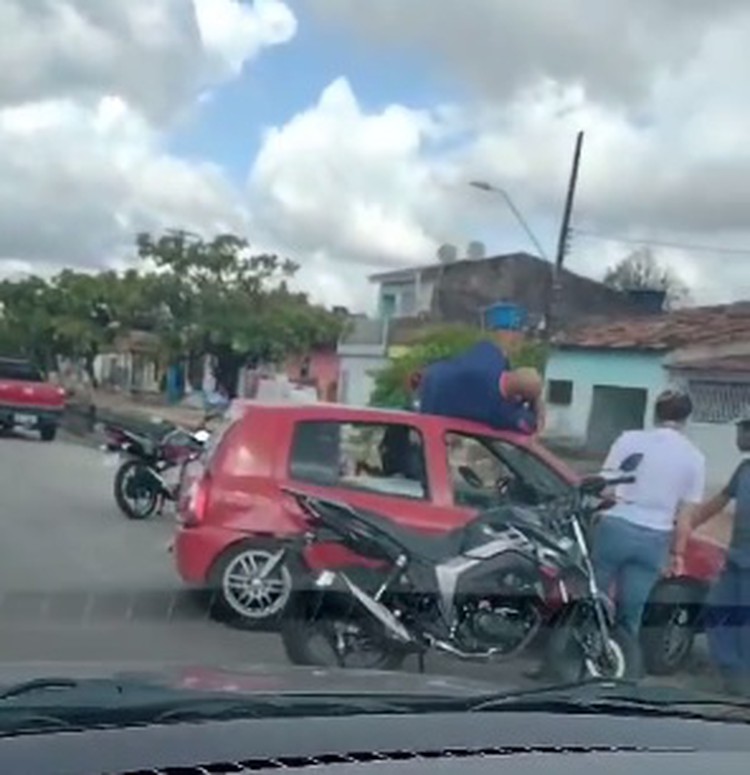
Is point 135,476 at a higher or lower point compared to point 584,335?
lower

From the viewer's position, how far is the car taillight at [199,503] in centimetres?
1101

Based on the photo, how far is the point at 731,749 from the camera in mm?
2924

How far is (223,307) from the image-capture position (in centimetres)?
5012

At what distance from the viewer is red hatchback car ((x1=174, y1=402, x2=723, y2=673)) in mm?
10695

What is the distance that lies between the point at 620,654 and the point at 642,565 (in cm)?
55

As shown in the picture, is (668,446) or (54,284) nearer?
(668,446)

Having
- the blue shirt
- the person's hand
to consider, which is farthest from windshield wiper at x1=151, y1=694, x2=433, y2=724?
the person's hand

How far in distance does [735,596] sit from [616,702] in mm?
6422

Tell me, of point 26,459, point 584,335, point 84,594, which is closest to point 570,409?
point 584,335

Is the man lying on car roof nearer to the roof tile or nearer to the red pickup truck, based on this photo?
the roof tile

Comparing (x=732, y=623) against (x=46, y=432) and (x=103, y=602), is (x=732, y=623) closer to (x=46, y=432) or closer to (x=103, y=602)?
(x=103, y=602)

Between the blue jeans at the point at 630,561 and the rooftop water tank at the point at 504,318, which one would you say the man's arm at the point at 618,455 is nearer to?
the blue jeans at the point at 630,561

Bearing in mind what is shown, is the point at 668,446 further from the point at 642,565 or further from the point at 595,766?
the point at 595,766

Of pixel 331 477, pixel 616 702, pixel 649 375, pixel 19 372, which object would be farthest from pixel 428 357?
pixel 616 702
